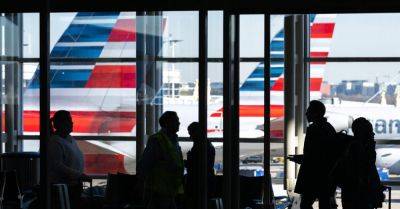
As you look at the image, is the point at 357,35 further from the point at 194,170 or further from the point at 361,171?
the point at 194,170

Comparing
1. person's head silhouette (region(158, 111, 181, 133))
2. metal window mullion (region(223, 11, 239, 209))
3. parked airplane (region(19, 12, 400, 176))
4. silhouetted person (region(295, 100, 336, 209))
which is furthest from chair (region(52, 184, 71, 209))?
parked airplane (region(19, 12, 400, 176))

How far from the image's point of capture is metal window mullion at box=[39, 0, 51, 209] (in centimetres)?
561

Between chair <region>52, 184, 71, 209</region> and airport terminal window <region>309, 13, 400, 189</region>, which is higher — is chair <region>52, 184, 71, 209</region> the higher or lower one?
the lower one

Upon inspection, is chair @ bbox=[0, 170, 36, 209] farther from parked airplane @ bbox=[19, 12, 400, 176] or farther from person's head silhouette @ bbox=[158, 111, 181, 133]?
parked airplane @ bbox=[19, 12, 400, 176]

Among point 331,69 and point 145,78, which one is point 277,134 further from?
point 145,78

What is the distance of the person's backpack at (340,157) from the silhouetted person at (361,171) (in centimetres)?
3

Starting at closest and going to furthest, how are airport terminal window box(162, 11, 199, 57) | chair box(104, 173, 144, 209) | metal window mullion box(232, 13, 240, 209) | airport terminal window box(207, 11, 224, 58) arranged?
airport terminal window box(207, 11, 224, 58), metal window mullion box(232, 13, 240, 209), chair box(104, 173, 144, 209), airport terminal window box(162, 11, 199, 57)

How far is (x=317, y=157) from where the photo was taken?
868 cm

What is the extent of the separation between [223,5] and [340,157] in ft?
8.13

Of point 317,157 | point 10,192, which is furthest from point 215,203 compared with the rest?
point 10,192

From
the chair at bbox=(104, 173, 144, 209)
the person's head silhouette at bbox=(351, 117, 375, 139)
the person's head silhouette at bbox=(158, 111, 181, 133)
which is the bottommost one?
the chair at bbox=(104, 173, 144, 209)

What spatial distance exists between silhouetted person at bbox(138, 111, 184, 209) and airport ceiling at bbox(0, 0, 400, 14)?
49.8 inches

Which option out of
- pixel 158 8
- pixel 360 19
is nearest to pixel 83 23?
pixel 360 19

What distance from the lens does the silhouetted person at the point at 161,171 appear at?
7441mm
